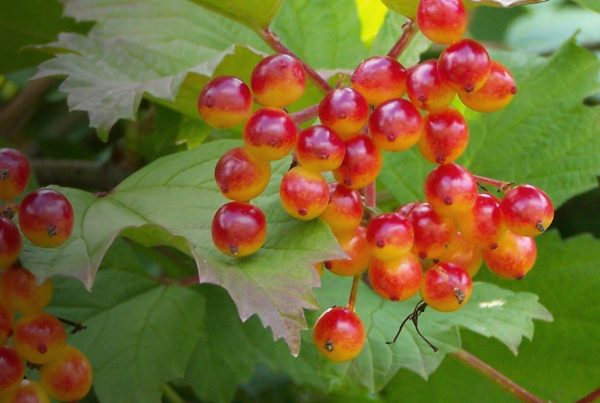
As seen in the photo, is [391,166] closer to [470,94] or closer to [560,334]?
[560,334]

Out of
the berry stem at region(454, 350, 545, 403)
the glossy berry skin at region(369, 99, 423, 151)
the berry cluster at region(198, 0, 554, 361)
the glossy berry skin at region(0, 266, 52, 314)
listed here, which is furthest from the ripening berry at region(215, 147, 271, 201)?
the berry stem at region(454, 350, 545, 403)

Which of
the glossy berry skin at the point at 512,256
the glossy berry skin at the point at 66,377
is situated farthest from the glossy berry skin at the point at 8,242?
the glossy berry skin at the point at 512,256

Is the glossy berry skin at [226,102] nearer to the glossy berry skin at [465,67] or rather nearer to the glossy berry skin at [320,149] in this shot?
the glossy berry skin at [320,149]

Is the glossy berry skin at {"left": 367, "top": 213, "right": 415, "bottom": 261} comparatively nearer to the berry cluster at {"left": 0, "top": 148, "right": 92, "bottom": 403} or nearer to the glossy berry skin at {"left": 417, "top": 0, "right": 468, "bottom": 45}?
the glossy berry skin at {"left": 417, "top": 0, "right": 468, "bottom": 45}

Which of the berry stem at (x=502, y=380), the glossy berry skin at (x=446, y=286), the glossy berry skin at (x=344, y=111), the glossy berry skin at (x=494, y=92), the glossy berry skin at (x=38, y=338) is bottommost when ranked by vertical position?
the berry stem at (x=502, y=380)

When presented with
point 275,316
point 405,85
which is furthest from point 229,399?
point 405,85

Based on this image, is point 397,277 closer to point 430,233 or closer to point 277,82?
point 430,233
